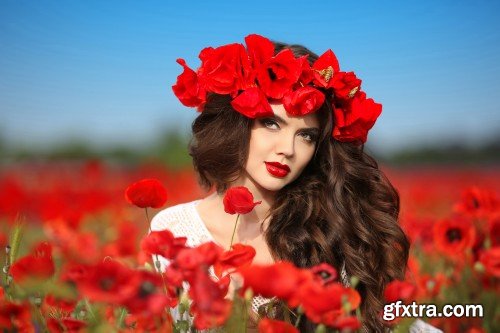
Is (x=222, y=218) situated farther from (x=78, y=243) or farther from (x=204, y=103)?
(x=78, y=243)

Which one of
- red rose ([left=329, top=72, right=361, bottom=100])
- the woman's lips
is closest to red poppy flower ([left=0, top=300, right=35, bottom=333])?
the woman's lips

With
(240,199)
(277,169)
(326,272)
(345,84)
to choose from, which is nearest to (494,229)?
(345,84)

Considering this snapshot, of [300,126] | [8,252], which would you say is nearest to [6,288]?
[8,252]

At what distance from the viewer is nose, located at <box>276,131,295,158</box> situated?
6.77 ft

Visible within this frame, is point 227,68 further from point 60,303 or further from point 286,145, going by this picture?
point 60,303

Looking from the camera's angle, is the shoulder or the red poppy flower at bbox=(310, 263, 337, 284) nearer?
the red poppy flower at bbox=(310, 263, 337, 284)

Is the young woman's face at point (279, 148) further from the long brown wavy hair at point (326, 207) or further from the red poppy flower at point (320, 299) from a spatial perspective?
the red poppy flower at point (320, 299)

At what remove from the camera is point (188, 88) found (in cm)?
227

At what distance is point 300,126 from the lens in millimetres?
2123

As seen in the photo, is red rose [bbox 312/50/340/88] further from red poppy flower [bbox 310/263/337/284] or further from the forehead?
red poppy flower [bbox 310/263/337/284]

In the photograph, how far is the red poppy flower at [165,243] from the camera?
3.65 feet

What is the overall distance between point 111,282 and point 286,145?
1176mm

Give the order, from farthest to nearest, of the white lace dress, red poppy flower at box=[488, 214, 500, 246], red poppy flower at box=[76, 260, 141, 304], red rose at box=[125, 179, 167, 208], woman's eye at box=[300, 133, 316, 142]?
red poppy flower at box=[488, 214, 500, 246], the white lace dress, woman's eye at box=[300, 133, 316, 142], red rose at box=[125, 179, 167, 208], red poppy flower at box=[76, 260, 141, 304]

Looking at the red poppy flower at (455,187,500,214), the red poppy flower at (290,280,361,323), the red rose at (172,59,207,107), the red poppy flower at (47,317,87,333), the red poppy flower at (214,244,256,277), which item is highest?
the red rose at (172,59,207,107)
